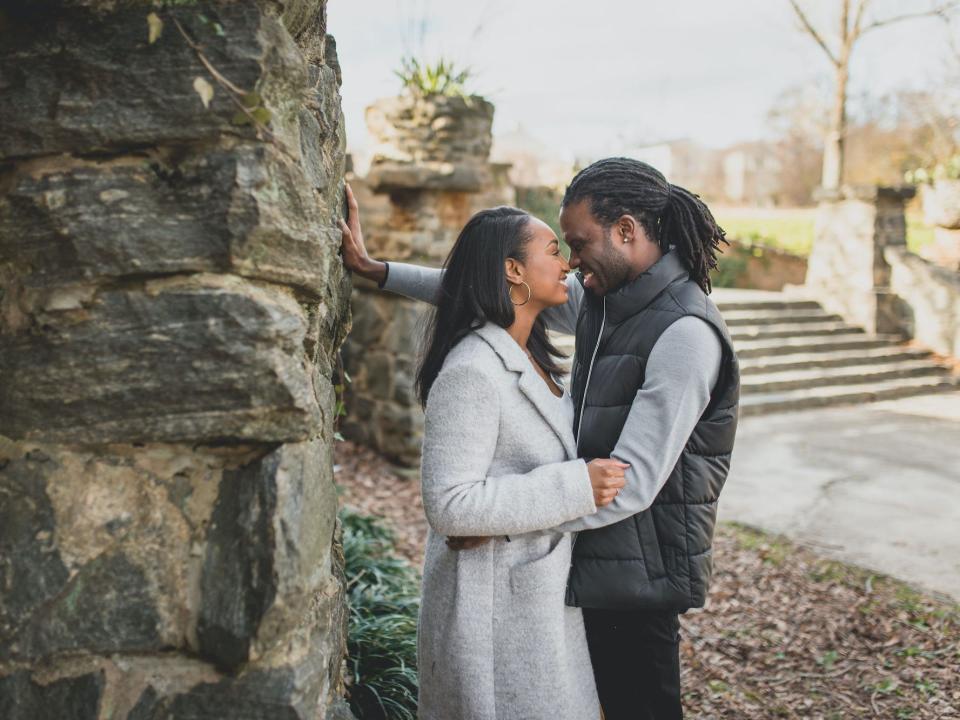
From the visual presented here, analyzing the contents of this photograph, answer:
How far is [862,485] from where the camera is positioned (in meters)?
6.39

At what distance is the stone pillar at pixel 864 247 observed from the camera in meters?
11.5

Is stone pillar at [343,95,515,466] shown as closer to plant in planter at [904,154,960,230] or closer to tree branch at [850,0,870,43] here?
plant in planter at [904,154,960,230]

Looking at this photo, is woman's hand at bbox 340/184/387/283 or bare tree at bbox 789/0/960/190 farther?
bare tree at bbox 789/0/960/190

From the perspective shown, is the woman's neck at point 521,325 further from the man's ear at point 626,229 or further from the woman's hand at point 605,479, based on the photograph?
the woman's hand at point 605,479

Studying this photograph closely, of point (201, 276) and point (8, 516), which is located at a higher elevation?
point (201, 276)

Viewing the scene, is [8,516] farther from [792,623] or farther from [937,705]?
[792,623]

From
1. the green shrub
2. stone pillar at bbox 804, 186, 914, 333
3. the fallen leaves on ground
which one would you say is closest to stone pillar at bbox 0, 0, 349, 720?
the green shrub

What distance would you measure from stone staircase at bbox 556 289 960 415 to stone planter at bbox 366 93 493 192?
3.65m

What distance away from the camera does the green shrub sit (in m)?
2.99

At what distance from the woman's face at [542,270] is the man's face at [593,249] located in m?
0.10

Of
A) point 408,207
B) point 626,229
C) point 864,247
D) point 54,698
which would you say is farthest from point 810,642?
point 864,247

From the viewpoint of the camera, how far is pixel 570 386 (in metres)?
2.53

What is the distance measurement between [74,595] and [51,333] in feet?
1.56

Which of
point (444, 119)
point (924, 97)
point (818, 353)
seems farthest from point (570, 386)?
point (924, 97)
